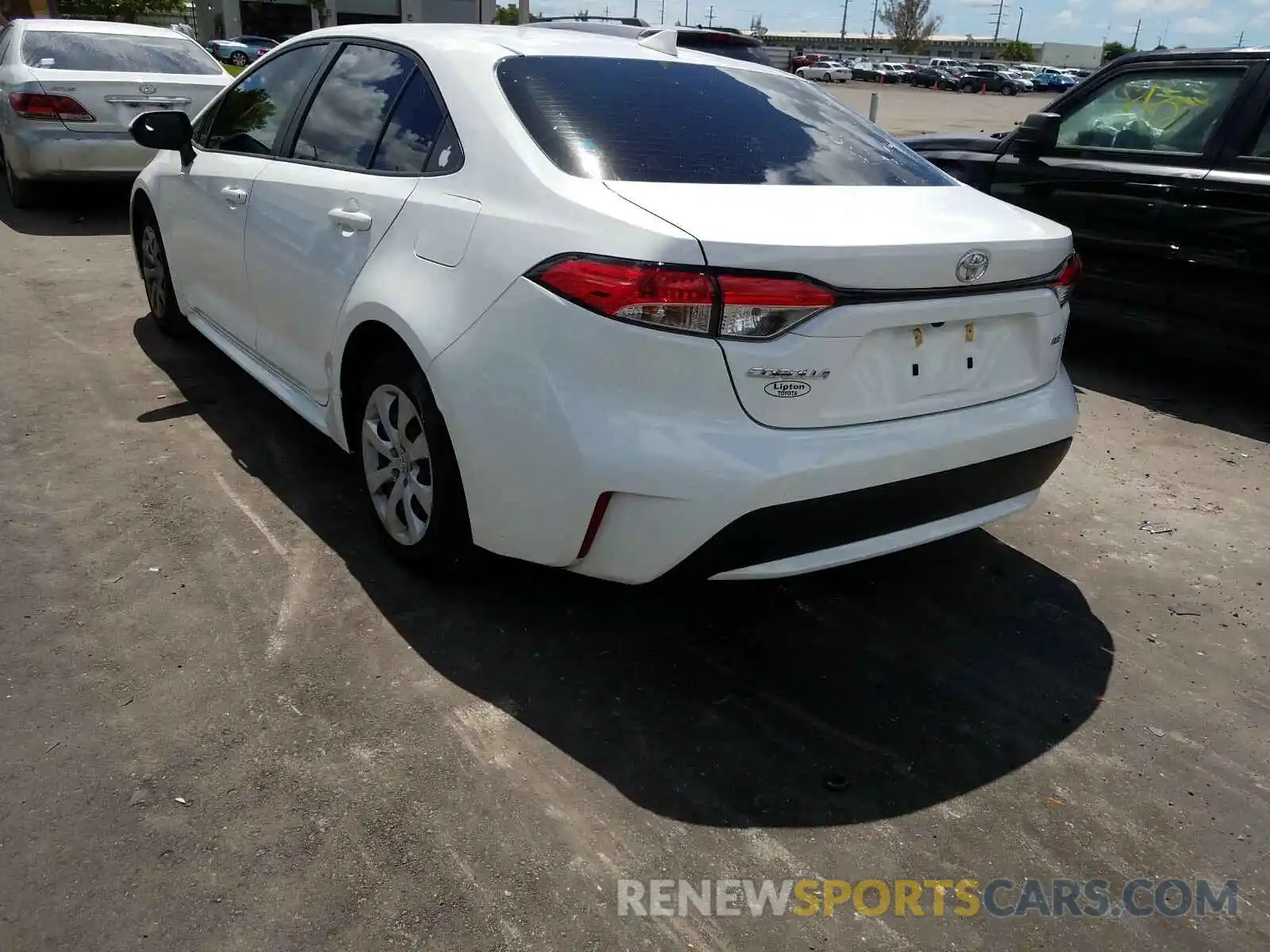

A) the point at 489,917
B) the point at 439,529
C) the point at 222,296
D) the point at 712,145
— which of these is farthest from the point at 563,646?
the point at 222,296

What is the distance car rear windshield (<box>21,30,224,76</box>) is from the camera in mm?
8477

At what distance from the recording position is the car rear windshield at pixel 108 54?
8.48m

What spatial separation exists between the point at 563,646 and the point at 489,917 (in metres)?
1.04

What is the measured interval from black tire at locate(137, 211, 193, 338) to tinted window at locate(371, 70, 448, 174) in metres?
2.34

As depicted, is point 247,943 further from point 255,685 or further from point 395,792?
point 255,685

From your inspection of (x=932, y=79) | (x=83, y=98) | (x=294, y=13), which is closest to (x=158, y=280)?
(x=83, y=98)

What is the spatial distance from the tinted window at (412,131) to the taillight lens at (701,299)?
3.33 ft

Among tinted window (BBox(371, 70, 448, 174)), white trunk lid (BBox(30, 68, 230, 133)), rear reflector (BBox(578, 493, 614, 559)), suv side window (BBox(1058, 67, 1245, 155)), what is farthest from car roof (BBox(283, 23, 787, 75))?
white trunk lid (BBox(30, 68, 230, 133))

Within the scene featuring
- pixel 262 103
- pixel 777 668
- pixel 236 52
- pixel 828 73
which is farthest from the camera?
pixel 828 73

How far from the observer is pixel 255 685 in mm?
2828

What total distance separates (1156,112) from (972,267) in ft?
12.9

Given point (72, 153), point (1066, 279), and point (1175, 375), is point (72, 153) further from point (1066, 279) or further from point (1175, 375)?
point (1175, 375)

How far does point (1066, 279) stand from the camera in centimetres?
311

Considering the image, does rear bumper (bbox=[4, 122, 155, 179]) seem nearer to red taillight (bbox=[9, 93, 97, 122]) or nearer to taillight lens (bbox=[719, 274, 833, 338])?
red taillight (bbox=[9, 93, 97, 122])
